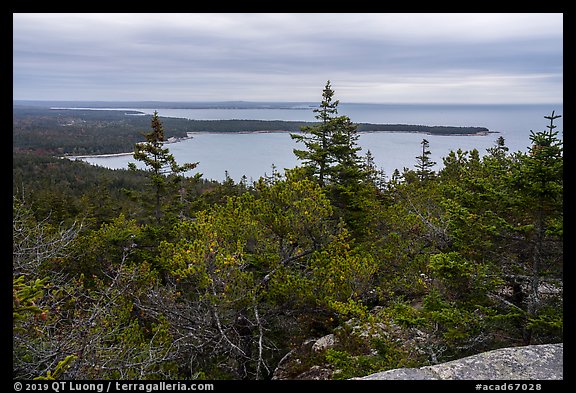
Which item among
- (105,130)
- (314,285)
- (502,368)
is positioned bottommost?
Answer: (314,285)

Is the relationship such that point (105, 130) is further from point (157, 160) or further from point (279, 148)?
A: point (157, 160)

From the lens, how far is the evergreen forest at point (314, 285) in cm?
559

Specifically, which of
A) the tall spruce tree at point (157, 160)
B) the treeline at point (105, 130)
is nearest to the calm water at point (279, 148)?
the treeline at point (105, 130)

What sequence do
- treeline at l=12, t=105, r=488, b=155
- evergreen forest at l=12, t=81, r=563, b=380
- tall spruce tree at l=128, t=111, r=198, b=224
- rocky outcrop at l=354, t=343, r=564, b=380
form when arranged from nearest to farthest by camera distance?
1. rocky outcrop at l=354, t=343, r=564, b=380
2. evergreen forest at l=12, t=81, r=563, b=380
3. tall spruce tree at l=128, t=111, r=198, b=224
4. treeline at l=12, t=105, r=488, b=155

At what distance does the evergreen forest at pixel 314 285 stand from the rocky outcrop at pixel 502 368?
2.14 m

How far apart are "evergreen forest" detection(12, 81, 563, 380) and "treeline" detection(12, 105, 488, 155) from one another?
70899 millimetres

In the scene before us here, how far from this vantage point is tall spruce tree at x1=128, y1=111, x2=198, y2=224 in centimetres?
1505

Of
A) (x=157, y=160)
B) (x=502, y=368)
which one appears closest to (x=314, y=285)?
(x=502, y=368)

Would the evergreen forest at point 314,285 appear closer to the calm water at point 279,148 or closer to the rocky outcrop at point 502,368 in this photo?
the rocky outcrop at point 502,368

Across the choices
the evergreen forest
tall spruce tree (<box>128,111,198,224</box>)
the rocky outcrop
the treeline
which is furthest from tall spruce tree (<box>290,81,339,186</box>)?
the treeline

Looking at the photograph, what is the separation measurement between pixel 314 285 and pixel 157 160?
386 inches

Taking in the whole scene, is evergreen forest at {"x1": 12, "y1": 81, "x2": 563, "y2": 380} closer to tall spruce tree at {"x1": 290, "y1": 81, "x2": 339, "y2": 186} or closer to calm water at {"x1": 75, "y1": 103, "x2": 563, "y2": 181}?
tall spruce tree at {"x1": 290, "y1": 81, "x2": 339, "y2": 186}

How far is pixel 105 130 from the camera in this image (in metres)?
105
